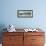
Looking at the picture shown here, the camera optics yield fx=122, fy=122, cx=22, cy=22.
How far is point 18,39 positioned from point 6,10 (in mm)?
1094

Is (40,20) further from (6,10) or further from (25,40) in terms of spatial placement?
(6,10)

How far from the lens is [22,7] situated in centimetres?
398

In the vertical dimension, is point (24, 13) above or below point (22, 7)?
below

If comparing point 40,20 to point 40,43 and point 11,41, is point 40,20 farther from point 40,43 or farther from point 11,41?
point 11,41

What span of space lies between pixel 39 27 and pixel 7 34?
1133 mm

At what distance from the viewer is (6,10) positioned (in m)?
4.00

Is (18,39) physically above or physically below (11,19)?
below

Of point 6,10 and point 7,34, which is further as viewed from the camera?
point 6,10

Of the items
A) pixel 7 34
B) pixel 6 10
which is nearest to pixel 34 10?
pixel 6 10

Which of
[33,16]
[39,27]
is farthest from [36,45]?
[33,16]

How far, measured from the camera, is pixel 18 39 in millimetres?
3510

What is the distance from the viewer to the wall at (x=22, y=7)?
157 inches

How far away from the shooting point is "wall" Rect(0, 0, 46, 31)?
399 cm

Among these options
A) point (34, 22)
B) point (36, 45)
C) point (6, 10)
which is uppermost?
point (6, 10)
